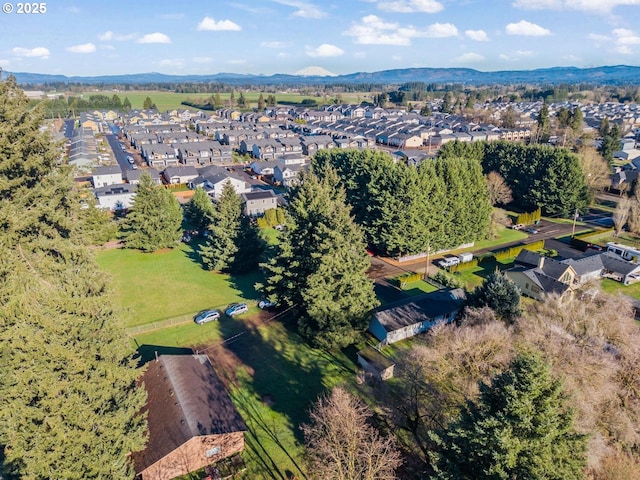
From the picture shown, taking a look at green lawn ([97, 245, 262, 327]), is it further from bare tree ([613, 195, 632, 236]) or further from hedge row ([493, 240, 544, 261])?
bare tree ([613, 195, 632, 236])

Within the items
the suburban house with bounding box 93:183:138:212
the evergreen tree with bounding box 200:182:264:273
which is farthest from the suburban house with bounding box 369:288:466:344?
the suburban house with bounding box 93:183:138:212

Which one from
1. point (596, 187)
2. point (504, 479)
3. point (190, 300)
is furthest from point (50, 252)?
point (596, 187)

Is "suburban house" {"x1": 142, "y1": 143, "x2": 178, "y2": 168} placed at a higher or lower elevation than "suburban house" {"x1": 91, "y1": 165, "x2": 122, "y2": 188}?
higher

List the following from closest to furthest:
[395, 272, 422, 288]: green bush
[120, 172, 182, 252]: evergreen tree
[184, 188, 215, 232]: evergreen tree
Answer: [395, 272, 422, 288]: green bush
[120, 172, 182, 252]: evergreen tree
[184, 188, 215, 232]: evergreen tree

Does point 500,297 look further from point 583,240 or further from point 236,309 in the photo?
point 583,240

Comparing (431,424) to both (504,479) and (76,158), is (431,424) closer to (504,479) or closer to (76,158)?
(504,479)

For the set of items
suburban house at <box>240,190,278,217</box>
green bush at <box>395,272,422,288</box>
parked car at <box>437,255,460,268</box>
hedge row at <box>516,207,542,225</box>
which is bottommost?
green bush at <box>395,272,422,288</box>

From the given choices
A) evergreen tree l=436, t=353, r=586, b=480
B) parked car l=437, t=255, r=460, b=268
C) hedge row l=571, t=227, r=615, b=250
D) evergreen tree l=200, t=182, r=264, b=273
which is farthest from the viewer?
hedge row l=571, t=227, r=615, b=250
